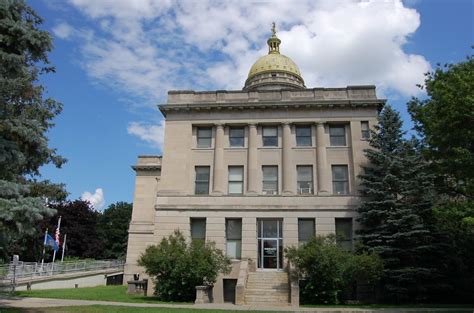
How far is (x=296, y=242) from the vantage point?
2938cm

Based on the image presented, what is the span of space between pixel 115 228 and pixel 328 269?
73.5 metres

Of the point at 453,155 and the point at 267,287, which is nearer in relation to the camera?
the point at 453,155

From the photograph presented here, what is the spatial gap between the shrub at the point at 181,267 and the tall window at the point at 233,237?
4.66 m

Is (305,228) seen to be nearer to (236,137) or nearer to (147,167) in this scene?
(236,137)

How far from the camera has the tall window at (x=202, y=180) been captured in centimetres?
3191

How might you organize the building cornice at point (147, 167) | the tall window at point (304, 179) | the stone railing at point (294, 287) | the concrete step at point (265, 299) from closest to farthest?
1. the stone railing at point (294, 287)
2. the concrete step at point (265, 299)
3. the tall window at point (304, 179)
4. the building cornice at point (147, 167)

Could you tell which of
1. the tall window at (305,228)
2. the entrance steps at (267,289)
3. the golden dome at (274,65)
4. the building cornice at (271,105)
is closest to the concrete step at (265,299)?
the entrance steps at (267,289)

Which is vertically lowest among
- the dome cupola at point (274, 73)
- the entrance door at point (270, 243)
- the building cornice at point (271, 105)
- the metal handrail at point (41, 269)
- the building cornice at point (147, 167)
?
the metal handrail at point (41, 269)

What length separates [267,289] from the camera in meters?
25.4

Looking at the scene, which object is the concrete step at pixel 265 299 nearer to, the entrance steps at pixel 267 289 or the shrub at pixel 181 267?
the entrance steps at pixel 267 289

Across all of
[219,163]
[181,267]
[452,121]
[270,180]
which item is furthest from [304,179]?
[452,121]

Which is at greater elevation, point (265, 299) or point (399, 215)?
point (399, 215)

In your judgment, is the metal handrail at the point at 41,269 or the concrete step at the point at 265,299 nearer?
the concrete step at the point at 265,299

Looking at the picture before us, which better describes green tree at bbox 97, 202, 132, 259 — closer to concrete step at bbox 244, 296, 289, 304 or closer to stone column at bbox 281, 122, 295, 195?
stone column at bbox 281, 122, 295, 195
